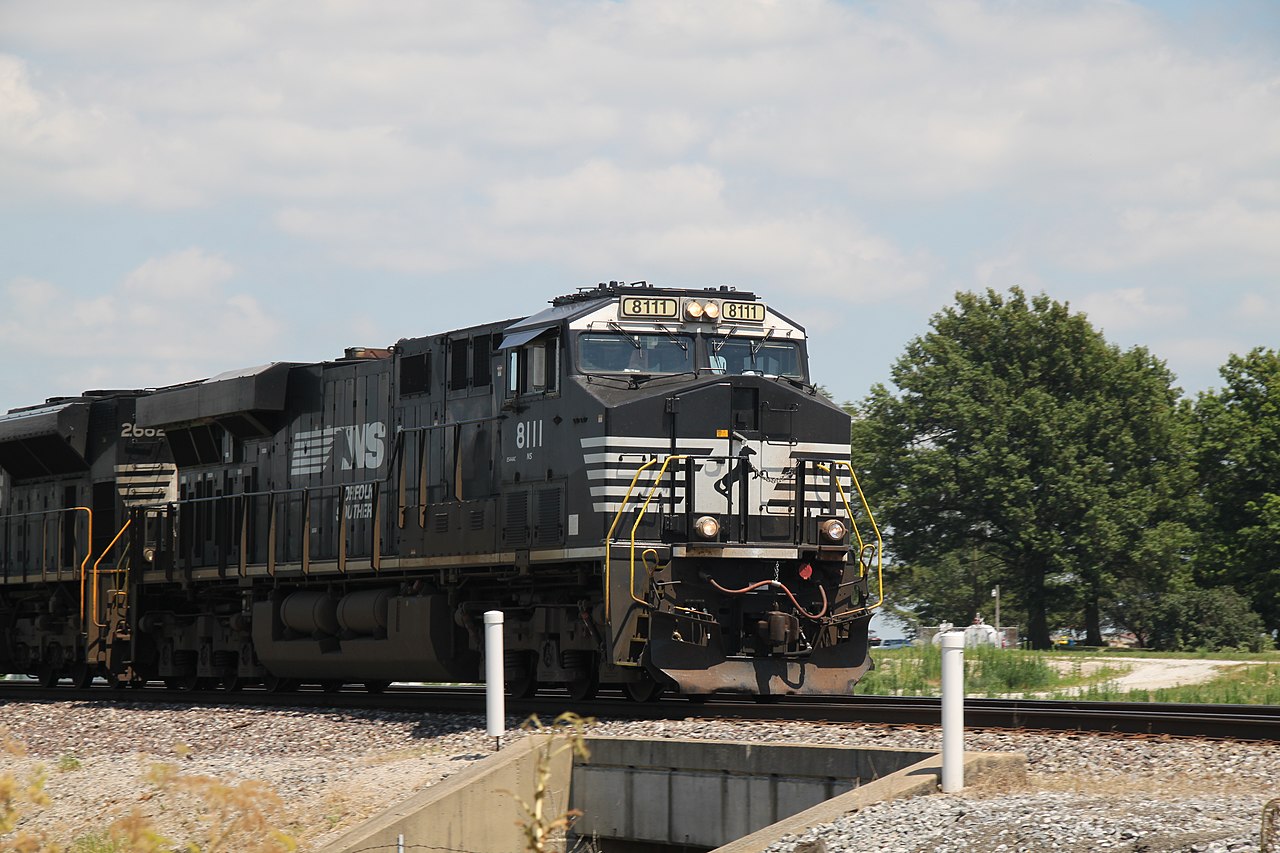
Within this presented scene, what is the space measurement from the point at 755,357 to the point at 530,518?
271 cm

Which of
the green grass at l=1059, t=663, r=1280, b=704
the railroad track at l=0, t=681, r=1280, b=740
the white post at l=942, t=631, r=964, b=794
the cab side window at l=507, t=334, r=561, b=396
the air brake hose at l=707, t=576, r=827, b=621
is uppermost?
the cab side window at l=507, t=334, r=561, b=396

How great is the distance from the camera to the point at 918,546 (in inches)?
2005

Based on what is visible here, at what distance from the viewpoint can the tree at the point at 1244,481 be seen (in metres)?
47.2

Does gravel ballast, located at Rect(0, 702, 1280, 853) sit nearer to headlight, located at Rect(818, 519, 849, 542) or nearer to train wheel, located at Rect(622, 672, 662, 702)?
train wheel, located at Rect(622, 672, 662, 702)

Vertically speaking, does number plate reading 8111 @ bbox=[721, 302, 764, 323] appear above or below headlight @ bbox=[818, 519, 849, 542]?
above

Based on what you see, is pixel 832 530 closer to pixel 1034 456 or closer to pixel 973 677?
pixel 973 677

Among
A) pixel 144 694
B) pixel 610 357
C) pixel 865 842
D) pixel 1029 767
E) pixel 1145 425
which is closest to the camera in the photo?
pixel 865 842

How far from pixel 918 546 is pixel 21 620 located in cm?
3209

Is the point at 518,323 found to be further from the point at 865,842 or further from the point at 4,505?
the point at 4,505

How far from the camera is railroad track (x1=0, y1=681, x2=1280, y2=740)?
11.1 m

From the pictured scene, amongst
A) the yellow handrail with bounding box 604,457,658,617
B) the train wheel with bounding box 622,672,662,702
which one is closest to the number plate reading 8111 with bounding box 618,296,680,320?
the yellow handrail with bounding box 604,457,658,617

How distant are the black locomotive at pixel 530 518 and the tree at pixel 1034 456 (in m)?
31.2

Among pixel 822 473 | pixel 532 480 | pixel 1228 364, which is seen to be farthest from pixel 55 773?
pixel 1228 364

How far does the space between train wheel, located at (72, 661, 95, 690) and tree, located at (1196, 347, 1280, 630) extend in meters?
35.0
